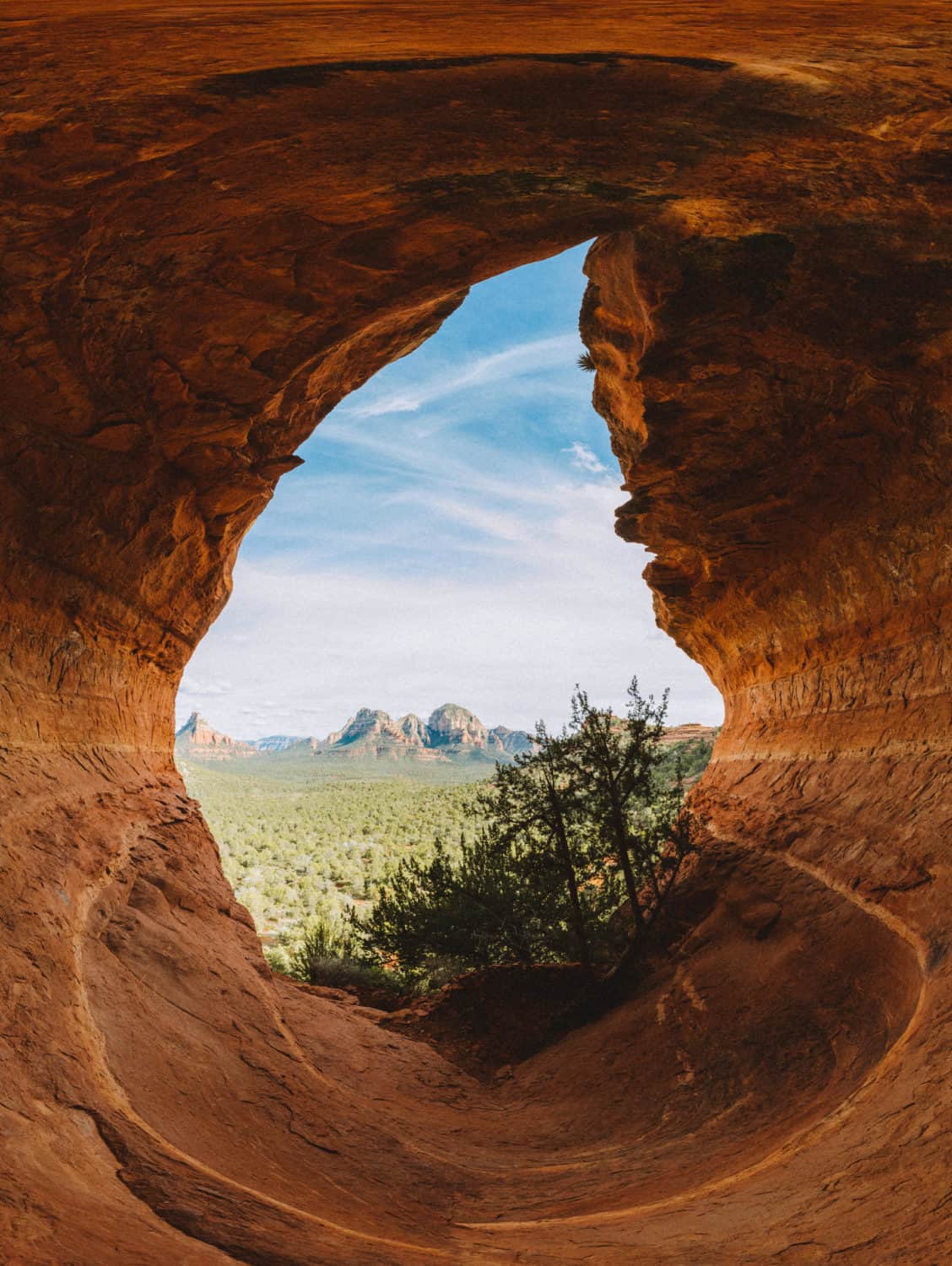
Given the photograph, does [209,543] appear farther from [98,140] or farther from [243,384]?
[98,140]

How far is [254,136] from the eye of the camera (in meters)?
6.39

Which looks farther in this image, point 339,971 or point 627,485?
point 339,971

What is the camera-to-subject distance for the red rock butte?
4562mm

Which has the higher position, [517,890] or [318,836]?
[517,890]

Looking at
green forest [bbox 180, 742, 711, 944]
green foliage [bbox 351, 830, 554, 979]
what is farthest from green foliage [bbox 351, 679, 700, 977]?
green forest [bbox 180, 742, 711, 944]

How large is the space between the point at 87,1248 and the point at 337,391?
36.1ft

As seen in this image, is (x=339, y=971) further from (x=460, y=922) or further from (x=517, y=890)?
(x=517, y=890)

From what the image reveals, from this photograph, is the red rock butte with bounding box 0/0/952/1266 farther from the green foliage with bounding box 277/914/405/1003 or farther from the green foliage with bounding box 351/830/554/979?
the green foliage with bounding box 277/914/405/1003

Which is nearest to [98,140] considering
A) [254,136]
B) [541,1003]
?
[254,136]

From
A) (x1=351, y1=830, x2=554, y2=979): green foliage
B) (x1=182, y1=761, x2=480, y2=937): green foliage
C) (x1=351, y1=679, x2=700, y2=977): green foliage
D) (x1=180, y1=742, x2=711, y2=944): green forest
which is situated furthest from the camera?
(x1=182, y1=761, x2=480, y2=937): green foliage

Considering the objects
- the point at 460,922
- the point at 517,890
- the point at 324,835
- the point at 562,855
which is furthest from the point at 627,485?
the point at 324,835

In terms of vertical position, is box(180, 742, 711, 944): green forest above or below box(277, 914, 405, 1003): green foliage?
below

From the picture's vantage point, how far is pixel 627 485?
519 inches

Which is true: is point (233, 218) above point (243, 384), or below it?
above
